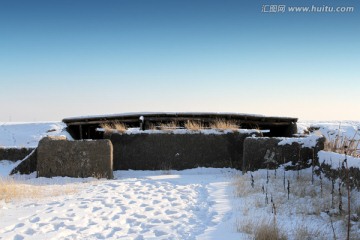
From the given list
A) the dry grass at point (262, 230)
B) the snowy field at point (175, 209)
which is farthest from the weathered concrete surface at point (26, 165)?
the dry grass at point (262, 230)

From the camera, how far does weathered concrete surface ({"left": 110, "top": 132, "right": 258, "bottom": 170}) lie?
31.2 feet

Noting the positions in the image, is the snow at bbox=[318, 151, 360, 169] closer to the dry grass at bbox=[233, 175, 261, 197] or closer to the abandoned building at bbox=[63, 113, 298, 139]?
the dry grass at bbox=[233, 175, 261, 197]

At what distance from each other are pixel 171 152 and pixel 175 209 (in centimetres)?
423

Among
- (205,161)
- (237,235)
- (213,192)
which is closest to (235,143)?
(205,161)

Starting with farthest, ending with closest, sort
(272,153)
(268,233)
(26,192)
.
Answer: (272,153)
(26,192)
(268,233)

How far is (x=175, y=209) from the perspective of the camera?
5.32 metres

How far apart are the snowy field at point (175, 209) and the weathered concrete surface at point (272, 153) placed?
1.38 ft

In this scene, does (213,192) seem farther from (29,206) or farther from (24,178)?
(24,178)

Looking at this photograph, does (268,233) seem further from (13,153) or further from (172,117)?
(172,117)

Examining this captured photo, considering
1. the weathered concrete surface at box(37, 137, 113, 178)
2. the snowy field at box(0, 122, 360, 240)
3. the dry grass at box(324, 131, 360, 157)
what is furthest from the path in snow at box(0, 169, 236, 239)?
the dry grass at box(324, 131, 360, 157)

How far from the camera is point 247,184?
7.01 metres

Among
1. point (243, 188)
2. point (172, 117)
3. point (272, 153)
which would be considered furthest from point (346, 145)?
point (172, 117)

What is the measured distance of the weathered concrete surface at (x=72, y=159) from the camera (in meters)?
8.46

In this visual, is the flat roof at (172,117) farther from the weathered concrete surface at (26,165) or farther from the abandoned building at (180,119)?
the weathered concrete surface at (26,165)
